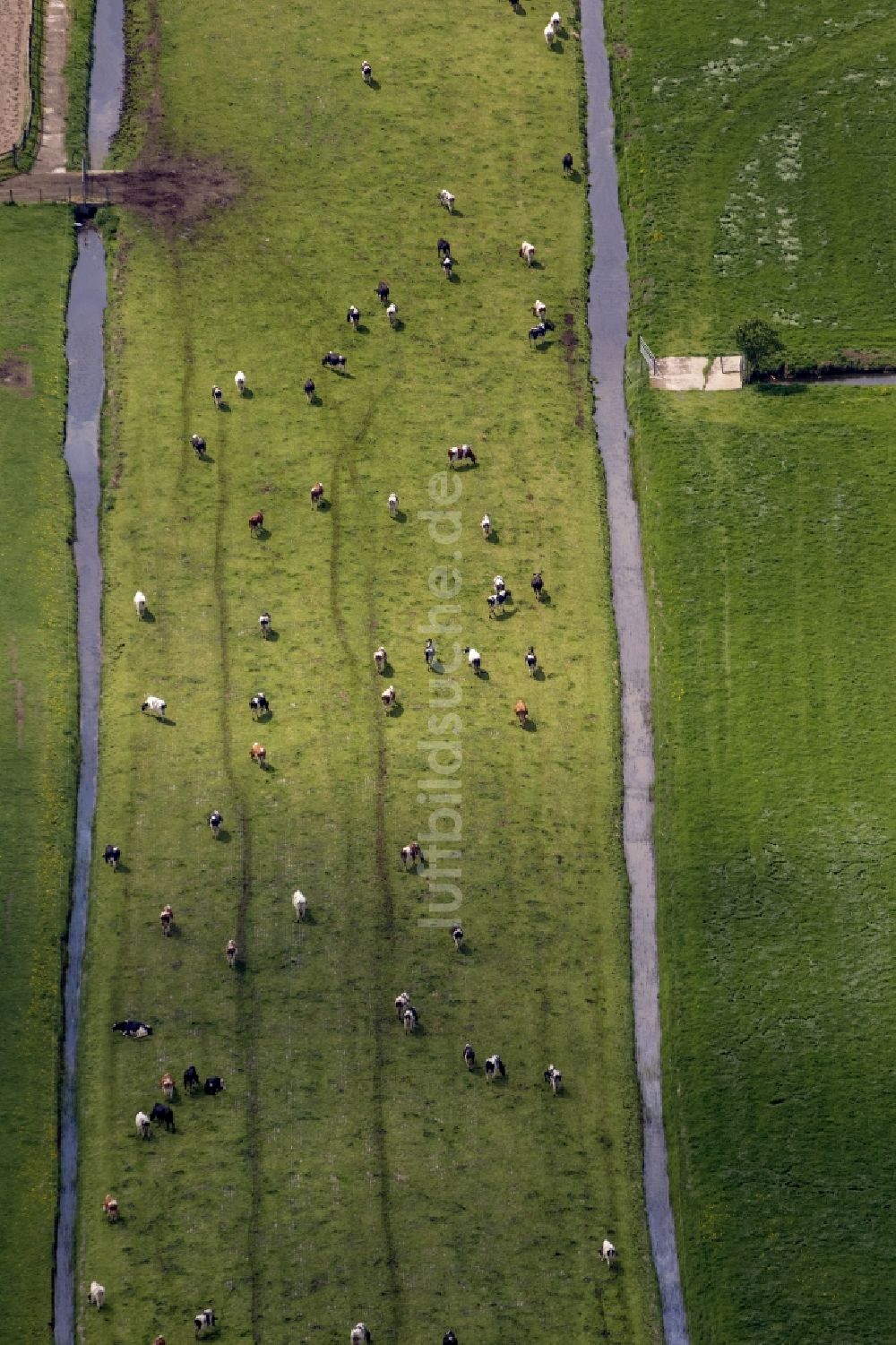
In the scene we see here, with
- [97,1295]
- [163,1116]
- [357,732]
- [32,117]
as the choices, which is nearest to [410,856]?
[357,732]

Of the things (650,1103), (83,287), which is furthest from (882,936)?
(83,287)

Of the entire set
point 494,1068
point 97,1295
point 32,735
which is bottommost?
point 97,1295

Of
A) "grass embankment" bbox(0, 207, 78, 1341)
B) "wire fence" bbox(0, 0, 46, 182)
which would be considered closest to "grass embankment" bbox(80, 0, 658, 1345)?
"grass embankment" bbox(0, 207, 78, 1341)

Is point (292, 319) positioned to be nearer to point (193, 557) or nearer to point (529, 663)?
point (193, 557)

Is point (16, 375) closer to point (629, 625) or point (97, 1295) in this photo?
point (629, 625)

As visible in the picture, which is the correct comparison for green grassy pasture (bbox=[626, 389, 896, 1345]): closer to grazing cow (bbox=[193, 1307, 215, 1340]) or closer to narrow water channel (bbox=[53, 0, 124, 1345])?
grazing cow (bbox=[193, 1307, 215, 1340])

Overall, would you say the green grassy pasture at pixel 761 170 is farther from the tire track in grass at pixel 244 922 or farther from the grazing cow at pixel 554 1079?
the grazing cow at pixel 554 1079
